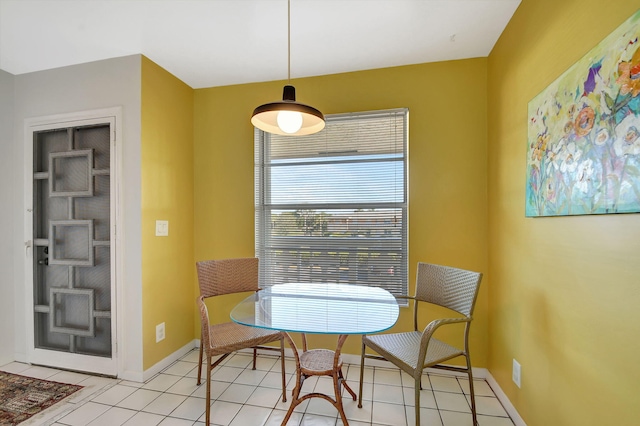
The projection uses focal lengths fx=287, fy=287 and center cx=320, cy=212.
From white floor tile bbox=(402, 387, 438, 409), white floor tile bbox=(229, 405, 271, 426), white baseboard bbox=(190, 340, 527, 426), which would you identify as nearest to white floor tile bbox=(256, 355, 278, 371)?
white baseboard bbox=(190, 340, 527, 426)

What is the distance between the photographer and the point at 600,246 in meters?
1.11

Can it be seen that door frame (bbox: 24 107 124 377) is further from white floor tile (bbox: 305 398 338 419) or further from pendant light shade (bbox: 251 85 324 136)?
white floor tile (bbox: 305 398 338 419)

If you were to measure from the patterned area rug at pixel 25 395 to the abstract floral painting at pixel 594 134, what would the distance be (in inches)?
131

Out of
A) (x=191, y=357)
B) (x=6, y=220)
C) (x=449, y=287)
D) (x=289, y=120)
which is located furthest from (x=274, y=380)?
(x=6, y=220)

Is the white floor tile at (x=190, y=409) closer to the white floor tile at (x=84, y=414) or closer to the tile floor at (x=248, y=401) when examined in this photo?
the tile floor at (x=248, y=401)

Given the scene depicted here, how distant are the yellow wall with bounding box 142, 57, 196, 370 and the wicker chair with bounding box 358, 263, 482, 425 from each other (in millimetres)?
1754

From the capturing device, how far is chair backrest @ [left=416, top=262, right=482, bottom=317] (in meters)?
1.74

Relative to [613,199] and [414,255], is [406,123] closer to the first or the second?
[414,255]

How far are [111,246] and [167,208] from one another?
51cm

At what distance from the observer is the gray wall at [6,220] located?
8.31ft

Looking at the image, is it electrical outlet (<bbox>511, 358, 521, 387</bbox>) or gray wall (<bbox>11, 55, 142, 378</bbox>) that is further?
gray wall (<bbox>11, 55, 142, 378</bbox>)

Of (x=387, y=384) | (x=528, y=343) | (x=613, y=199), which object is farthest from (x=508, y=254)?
(x=387, y=384)

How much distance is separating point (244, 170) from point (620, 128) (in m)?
2.52

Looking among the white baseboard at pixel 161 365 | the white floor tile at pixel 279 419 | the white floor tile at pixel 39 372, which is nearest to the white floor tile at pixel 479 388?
the white floor tile at pixel 279 419
